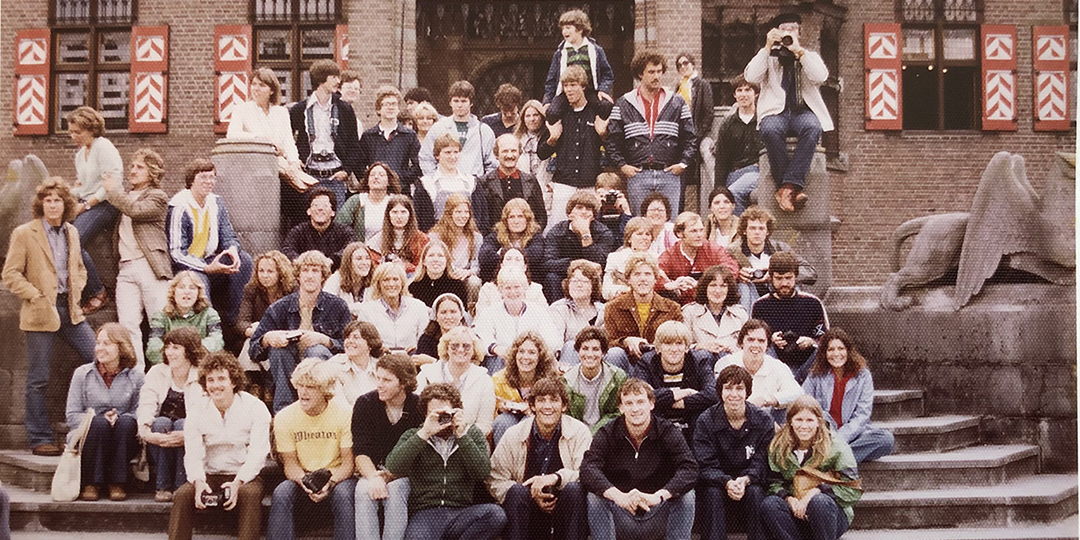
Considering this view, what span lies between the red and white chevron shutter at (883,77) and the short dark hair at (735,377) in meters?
3.10

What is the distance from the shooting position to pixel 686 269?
5.42 metres

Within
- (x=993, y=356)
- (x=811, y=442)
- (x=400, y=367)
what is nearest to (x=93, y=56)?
(x=400, y=367)

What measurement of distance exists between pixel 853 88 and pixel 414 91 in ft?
9.26

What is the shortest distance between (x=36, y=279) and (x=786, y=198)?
152 inches

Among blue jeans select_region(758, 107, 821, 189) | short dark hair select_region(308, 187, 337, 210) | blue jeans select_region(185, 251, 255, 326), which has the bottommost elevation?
blue jeans select_region(185, 251, 255, 326)

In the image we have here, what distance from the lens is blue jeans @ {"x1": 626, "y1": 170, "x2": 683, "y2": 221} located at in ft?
19.8

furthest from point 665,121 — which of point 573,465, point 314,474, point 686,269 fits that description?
point 314,474

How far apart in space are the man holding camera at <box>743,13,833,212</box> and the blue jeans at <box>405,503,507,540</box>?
266 centimetres

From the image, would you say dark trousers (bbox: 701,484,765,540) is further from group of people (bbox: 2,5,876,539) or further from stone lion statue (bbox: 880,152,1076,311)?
stone lion statue (bbox: 880,152,1076,311)

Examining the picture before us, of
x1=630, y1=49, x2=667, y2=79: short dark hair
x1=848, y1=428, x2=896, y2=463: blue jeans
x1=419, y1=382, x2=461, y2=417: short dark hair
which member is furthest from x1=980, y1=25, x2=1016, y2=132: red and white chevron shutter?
x1=419, y1=382, x2=461, y2=417: short dark hair

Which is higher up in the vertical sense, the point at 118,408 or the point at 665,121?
the point at 665,121

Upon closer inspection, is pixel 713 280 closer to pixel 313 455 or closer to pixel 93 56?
pixel 313 455

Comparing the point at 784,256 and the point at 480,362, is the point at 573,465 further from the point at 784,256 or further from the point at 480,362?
the point at 784,256

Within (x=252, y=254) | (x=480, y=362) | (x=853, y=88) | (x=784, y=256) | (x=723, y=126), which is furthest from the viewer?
(x=853, y=88)
